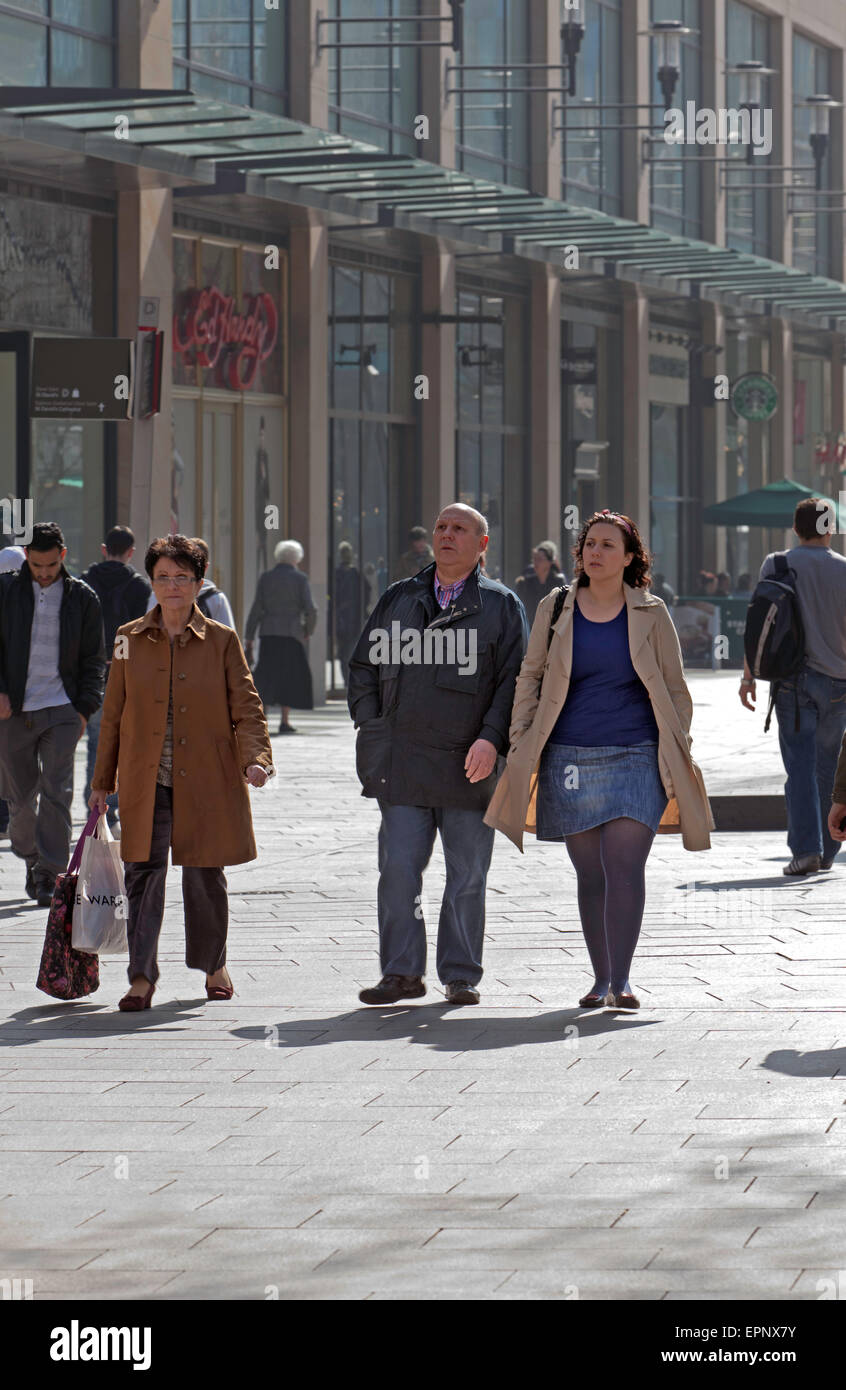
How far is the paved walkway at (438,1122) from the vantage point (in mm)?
4727

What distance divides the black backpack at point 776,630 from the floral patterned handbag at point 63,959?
4532 millimetres

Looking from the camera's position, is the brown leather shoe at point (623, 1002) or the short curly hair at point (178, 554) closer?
the brown leather shoe at point (623, 1002)

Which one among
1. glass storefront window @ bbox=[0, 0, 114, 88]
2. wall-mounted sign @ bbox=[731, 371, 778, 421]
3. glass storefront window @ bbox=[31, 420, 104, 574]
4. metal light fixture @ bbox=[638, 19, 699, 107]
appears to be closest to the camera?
glass storefront window @ bbox=[0, 0, 114, 88]

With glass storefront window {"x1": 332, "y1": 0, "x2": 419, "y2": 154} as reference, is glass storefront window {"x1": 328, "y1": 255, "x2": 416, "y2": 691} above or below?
below

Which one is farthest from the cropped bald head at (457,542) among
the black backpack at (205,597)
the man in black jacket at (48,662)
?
the black backpack at (205,597)

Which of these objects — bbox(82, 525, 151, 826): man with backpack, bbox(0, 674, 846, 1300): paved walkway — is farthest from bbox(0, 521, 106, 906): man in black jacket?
bbox(82, 525, 151, 826): man with backpack

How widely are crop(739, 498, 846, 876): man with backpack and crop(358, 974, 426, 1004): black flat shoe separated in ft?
12.9

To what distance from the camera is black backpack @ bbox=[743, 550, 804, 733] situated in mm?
11625

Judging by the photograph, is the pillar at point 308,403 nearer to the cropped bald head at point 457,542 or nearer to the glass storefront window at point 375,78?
the glass storefront window at point 375,78

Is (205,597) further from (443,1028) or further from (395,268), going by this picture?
(395,268)

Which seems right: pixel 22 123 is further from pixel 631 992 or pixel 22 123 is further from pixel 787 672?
pixel 631 992

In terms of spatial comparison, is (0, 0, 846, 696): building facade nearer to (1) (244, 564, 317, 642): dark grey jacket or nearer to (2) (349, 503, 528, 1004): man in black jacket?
(1) (244, 564, 317, 642): dark grey jacket

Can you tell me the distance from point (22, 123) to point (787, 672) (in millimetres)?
9892
